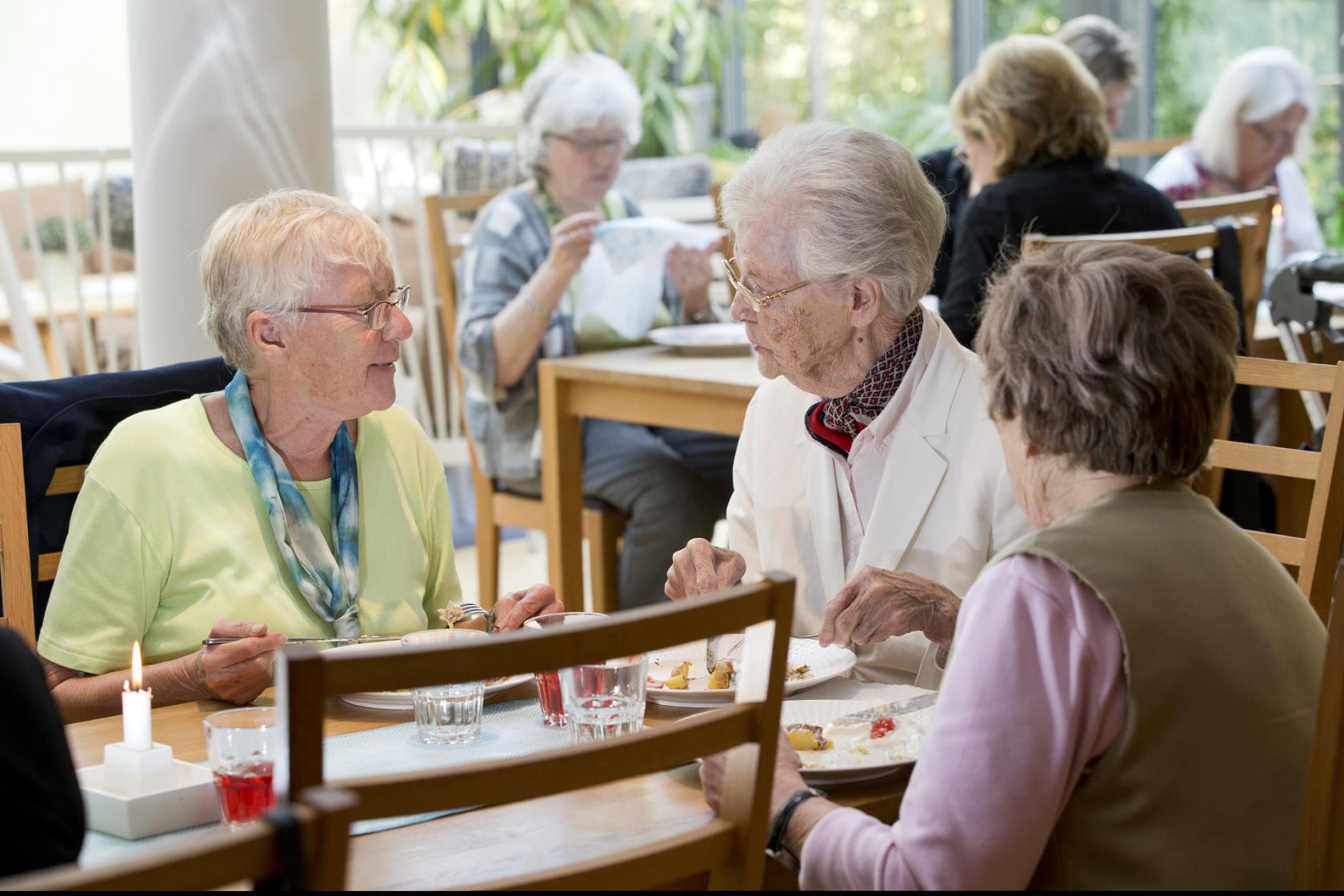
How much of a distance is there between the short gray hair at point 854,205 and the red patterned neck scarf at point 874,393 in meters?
0.04

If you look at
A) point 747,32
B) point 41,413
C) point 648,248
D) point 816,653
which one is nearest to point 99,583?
point 41,413

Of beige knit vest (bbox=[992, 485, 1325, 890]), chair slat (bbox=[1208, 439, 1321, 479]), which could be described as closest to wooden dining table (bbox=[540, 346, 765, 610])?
chair slat (bbox=[1208, 439, 1321, 479])

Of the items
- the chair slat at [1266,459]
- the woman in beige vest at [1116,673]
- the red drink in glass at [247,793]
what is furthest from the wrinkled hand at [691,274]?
the red drink in glass at [247,793]

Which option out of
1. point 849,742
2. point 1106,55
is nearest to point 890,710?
point 849,742

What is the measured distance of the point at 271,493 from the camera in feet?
5.91

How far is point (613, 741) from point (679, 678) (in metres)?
0.59

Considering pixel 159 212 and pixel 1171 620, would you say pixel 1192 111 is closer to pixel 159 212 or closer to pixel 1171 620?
pixel 159 212

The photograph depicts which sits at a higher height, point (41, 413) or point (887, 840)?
point (41, 413)

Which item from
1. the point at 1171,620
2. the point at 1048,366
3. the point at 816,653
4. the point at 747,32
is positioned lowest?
the point at 816,653

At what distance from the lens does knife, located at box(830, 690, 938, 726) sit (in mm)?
1442

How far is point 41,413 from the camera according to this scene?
1851 mm

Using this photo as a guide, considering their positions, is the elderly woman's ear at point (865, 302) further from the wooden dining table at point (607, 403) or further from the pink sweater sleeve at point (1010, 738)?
the wooden dining table at point (607, 403)

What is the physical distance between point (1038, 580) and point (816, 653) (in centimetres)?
55

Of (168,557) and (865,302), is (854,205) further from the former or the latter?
(168,557)
